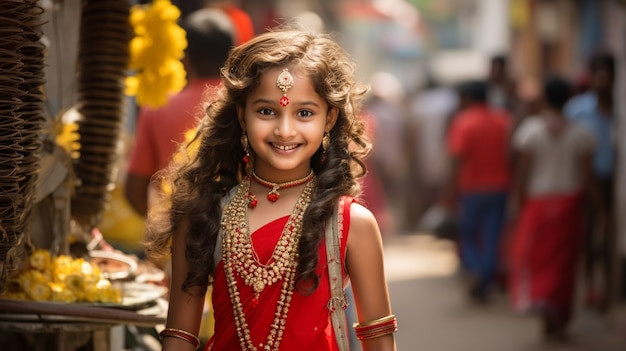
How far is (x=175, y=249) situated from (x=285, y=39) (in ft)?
2.37

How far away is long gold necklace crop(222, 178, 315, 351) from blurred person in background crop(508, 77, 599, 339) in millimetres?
6372

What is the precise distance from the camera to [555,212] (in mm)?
9484

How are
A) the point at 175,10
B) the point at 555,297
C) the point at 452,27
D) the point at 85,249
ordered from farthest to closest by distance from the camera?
the point at 452,27, the point at 555,297, the point at 175,10, the point at 85,249

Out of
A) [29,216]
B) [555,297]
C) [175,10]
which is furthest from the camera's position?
[555,297]

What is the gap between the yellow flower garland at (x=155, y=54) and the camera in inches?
195

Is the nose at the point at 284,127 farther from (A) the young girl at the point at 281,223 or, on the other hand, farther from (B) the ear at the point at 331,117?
(B) the ear at the point at 331,117

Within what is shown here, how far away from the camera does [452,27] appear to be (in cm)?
4572

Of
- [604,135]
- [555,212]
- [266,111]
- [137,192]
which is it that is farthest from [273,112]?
Result: [604,135]

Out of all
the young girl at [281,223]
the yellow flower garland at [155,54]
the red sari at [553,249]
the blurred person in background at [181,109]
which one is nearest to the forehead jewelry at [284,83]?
the young girl at [281,223]

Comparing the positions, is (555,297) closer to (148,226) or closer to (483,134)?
(483,134)

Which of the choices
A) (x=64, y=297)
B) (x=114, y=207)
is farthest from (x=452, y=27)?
(x=64, y=297)

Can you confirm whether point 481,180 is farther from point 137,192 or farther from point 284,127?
point 284,127

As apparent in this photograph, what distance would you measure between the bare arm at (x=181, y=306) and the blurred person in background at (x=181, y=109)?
208 centimetres

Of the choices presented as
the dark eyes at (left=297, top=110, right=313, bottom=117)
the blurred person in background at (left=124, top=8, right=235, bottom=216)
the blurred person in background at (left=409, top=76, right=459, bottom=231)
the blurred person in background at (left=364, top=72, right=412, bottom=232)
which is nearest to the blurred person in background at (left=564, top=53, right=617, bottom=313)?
the blurred person in background at (left=364, top=72, right=412, bottom=232)
